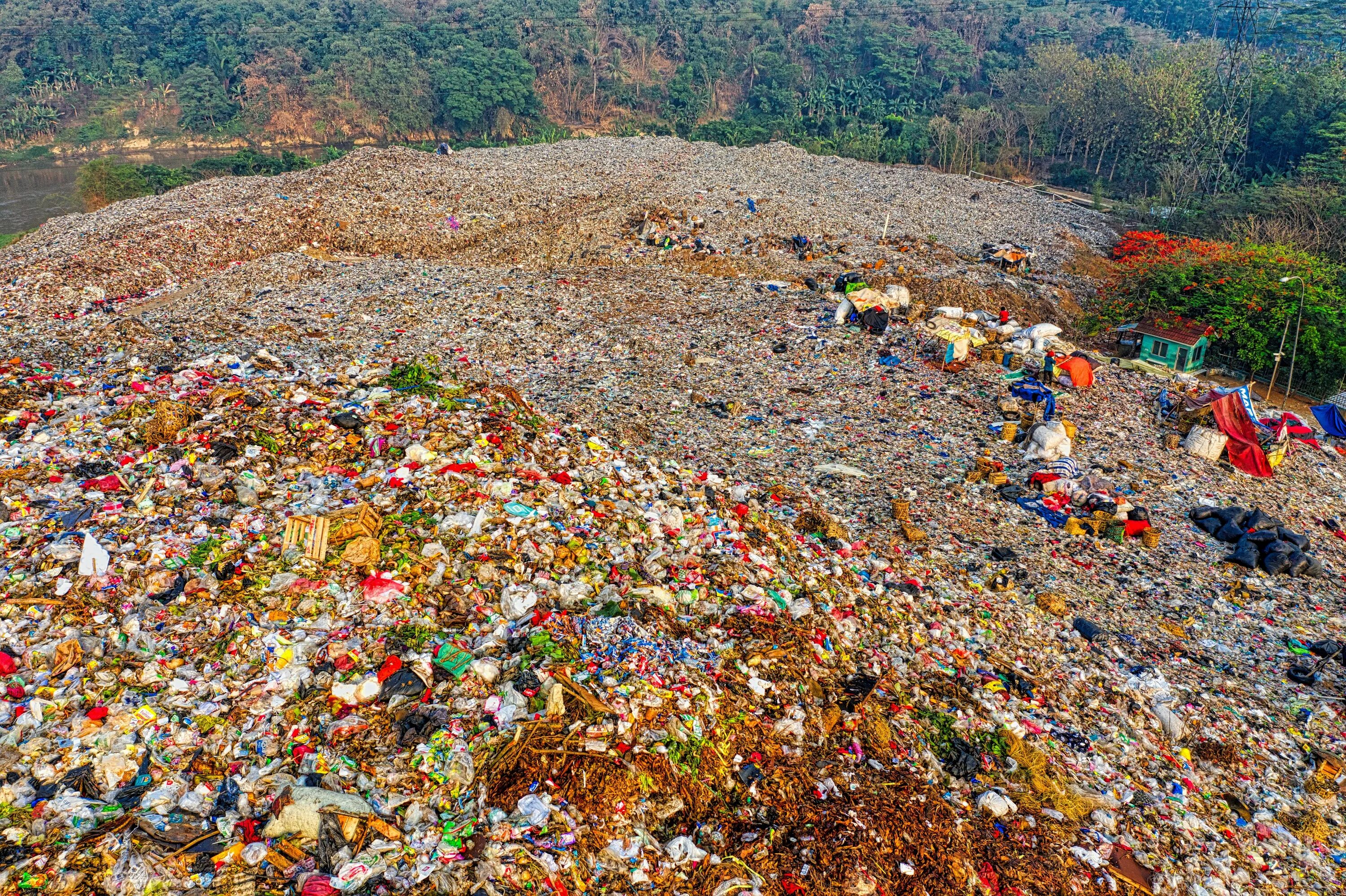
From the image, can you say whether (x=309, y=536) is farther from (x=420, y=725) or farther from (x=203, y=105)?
(x=203, y=105)

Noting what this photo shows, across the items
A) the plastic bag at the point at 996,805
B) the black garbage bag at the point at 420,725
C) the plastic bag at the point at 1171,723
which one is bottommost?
the plastic bag at the point at 1171,723

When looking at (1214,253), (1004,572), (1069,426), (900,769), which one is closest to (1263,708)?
(1004,572)

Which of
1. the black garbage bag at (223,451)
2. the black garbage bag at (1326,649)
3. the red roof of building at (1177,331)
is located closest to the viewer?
the black garbage bag at (223,451)

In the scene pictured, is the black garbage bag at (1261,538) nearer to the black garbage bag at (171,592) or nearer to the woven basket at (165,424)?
the black garbage bag at (171,592)

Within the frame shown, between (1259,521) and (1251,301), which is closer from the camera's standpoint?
(1259,521)

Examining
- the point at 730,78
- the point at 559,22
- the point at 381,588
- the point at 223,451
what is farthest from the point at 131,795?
the point at 559,22

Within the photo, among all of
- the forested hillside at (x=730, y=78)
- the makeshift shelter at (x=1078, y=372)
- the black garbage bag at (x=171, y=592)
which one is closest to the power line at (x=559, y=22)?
the forested hillside at (x=730, y=78)

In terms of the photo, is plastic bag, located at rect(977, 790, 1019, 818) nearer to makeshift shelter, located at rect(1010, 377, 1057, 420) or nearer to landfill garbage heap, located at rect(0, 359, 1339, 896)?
landfill garbage heap, located at rect(0, 359, 1339, 896)
